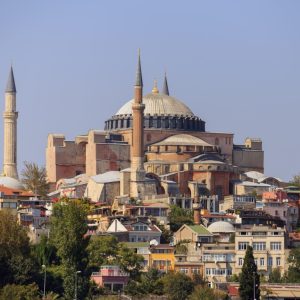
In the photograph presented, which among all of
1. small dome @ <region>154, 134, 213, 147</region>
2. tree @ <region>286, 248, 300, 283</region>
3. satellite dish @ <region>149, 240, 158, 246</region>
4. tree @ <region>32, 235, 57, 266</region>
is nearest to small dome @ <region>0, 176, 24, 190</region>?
small dome @ <region>154, 134, 213, 147</region>

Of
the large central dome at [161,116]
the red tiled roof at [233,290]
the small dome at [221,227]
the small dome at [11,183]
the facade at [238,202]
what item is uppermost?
the large central dome at [161,116]

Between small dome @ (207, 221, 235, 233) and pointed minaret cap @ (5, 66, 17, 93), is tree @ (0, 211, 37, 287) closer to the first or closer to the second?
small dome @ (207, 221, 235, 233)

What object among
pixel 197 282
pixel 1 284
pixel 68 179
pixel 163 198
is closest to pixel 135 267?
pixel 197 282

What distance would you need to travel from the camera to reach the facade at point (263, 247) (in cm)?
8319

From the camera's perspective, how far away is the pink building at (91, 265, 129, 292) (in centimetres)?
7588

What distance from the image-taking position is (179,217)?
91.0 metres

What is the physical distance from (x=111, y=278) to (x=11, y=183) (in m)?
23.4

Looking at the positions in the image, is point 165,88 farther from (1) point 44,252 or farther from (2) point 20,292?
(2) point 20,292

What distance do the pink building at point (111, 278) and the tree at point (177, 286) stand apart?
1.74 meters

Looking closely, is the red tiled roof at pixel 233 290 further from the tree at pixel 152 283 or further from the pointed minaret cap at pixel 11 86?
the pointed minaret cap at pixel 11 86

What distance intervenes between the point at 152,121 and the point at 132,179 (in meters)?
9.56

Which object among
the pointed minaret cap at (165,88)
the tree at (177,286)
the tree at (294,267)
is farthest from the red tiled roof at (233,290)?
the pointed minaret cap at (165,88)

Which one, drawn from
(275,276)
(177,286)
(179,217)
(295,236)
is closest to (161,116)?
(179,217)

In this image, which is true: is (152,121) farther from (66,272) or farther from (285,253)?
(66,272)
